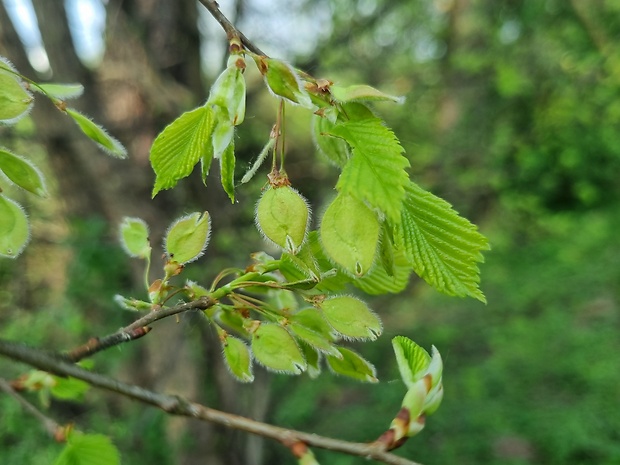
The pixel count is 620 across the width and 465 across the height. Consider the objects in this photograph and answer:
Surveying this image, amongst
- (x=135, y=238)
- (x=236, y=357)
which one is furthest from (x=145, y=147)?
(x=236, y=357)

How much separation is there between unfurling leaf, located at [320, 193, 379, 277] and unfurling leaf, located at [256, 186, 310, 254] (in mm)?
24

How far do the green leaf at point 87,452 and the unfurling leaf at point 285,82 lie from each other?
13.9 inches

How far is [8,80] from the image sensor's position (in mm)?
442

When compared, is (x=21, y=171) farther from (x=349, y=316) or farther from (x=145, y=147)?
(x=145, y=147)

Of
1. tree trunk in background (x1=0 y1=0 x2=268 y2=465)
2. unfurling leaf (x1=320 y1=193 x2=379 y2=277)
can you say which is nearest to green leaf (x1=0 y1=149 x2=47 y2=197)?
unfurling leaf (x1=320 y1=193 x2=379 y2=277)

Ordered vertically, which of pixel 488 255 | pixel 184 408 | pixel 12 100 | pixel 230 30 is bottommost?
pixel 184 408

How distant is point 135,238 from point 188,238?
87 mm

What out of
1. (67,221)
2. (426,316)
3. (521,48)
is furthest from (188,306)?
(521,48)

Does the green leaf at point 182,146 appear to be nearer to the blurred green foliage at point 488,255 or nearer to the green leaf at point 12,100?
the green leaf at point 12,100

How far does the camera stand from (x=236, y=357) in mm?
478

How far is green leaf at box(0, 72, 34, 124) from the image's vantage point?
44cm

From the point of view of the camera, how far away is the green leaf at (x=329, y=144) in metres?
0.43

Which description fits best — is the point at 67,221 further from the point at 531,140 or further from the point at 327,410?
the point at 531,140

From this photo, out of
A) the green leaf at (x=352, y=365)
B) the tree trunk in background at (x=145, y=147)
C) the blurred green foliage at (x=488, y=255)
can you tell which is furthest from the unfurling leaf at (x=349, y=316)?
the tree trunk in background at (x=145, y=147)
